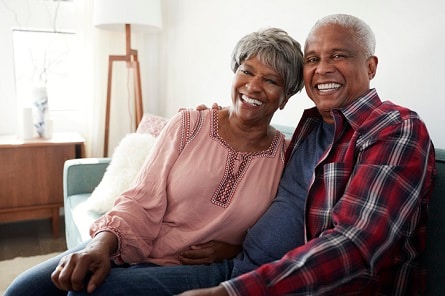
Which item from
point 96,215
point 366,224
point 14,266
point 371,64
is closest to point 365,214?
point 366,224

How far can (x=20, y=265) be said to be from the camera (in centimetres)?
220

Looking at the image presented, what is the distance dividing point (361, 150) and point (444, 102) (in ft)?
1.32

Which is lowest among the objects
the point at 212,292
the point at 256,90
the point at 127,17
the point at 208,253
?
the point at 208,253

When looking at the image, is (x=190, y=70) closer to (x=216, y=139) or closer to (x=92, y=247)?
(x=216, y=139)

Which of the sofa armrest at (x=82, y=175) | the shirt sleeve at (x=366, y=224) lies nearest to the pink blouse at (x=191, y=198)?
the shirt sleeve at (x=366, y=224)

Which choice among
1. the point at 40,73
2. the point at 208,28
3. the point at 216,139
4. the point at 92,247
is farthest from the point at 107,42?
the point at 92,247

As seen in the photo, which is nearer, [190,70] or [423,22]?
[423,22]

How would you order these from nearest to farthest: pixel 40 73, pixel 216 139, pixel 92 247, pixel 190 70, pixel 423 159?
1. pixel 423 159
2. pixel 92 247
3. pixel 216 139
4. pixel 190 70
5. pixel 40 73

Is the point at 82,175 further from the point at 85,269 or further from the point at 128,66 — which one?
the point at 85,269

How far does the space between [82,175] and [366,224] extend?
1852 millimetres

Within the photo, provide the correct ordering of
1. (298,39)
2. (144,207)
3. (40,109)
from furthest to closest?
(40,109) < (298,39) < (144,207)

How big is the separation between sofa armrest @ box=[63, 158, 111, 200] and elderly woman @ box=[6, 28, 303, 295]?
1090 millimetres

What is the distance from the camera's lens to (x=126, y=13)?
101 inches

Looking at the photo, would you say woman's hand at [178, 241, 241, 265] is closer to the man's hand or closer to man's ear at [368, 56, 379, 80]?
the man's hand
